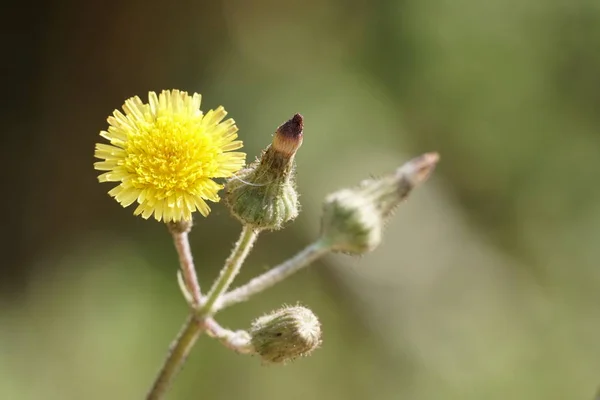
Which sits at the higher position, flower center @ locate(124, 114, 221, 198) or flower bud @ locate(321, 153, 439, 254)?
flower bud @ locate(321, 153, 439, 254)

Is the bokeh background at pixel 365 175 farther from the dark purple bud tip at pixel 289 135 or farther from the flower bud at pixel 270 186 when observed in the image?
the dark purple bud tip at pixel 289 135

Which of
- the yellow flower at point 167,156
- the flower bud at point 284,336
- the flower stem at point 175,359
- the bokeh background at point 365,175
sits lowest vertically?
the flower stem at point 175,359

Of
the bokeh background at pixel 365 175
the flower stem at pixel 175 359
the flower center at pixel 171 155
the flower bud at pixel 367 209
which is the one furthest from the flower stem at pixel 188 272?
the bokeh background at pixel 365 175

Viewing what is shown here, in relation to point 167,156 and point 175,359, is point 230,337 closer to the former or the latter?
point 175,359

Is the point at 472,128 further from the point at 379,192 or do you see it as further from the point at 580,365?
the point at 379,192

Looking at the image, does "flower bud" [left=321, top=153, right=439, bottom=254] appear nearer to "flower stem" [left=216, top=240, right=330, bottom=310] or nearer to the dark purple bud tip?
"flower stem" [left=216, top=240, right=330, bottom=310]

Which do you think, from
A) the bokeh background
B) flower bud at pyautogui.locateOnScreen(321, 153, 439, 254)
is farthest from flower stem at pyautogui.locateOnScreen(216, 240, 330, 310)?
the bokeh background

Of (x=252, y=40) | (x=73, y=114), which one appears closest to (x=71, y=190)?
(x=73, y=114)
